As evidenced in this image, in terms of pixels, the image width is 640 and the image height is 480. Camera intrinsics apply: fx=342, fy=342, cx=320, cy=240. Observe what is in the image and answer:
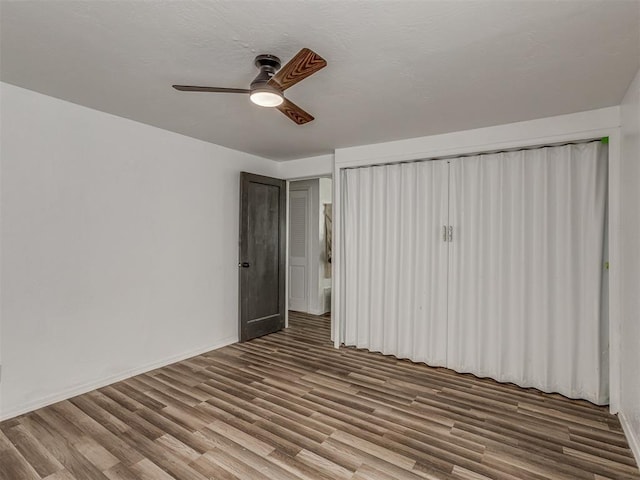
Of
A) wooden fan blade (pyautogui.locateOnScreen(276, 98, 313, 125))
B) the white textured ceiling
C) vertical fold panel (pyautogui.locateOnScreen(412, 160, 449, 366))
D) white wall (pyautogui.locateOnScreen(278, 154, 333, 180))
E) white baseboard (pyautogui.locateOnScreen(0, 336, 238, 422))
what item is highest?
the white textured ceiling

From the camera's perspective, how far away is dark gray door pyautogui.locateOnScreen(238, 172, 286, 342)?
14.6 ft

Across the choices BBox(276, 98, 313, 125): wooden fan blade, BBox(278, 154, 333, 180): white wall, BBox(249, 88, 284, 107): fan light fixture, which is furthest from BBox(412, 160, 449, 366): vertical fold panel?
BBox(249, 88, 284, 107): fan light fixture

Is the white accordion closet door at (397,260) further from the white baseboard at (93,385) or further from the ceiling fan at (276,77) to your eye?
the ceiling fan at (276,77)

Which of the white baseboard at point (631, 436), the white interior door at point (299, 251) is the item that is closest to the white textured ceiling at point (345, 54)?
the white baseboard at point (631, 436)

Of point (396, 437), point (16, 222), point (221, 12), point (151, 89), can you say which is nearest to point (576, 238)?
point (396, 437)

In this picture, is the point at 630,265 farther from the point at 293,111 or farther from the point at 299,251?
the point at 299,251

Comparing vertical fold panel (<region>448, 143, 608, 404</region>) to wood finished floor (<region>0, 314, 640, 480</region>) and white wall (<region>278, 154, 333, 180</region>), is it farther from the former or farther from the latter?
white wall (<region>278, 154, 333, 180</region>)

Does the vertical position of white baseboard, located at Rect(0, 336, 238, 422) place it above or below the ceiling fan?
below

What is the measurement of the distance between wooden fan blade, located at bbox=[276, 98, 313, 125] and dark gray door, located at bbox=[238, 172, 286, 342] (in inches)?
80.4

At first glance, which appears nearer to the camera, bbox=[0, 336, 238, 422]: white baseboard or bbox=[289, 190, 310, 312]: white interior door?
bbox=[0, 336, 238, 422]: white baseboard

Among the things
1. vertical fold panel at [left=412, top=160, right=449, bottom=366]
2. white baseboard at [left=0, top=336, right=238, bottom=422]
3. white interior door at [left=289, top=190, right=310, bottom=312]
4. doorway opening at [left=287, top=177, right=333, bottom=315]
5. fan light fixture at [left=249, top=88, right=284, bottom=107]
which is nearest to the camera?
fan light fixture at [left=249, top=88, right=284, bottom=107]

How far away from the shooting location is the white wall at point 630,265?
7.28ft

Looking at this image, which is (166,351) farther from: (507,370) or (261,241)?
(507,370)

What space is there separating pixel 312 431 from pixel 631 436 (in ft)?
7.11
